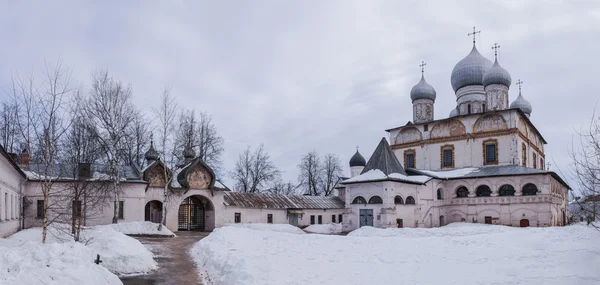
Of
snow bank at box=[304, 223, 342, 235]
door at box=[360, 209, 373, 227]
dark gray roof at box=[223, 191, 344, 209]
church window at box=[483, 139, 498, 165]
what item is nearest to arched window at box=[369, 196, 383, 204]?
door at box=[360, 209, 373, 227]

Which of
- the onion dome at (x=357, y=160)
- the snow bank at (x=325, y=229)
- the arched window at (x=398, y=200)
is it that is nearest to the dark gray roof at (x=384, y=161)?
the arched window at (x=398, y=200)

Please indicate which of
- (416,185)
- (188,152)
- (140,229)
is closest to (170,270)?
(140,229)

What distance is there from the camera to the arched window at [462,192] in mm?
34409

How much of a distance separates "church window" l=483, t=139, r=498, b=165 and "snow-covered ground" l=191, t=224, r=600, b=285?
19.8 m

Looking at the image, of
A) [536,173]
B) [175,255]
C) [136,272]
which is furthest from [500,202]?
[136,272]

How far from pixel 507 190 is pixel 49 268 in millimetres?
31592

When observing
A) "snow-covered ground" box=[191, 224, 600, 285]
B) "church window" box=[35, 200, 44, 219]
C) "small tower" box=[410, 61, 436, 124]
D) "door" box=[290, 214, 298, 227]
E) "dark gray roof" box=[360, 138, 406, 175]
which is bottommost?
"door" box=[290, 214, 298, 227]

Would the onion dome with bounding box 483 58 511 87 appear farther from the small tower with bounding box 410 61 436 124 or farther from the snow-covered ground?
the snow-covered ground

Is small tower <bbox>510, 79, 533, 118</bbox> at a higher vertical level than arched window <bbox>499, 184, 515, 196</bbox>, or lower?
higher

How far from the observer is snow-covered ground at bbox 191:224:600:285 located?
958 cm

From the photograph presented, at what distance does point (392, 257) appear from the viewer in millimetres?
12594

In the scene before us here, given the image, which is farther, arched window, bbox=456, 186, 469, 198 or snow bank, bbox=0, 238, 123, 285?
arched window, bbox=456, 186, 469, 198

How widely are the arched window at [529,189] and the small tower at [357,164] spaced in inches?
733

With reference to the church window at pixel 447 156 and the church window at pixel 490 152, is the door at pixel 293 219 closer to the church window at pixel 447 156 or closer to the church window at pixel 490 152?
the church window at pixel 447 156
